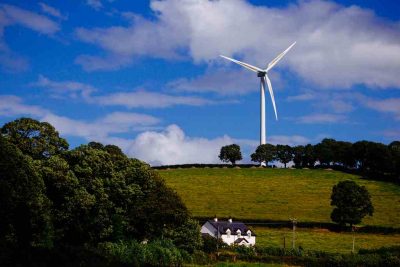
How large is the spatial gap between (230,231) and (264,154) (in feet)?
296

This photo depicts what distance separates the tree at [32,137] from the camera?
230 feet

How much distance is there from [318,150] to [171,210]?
125656 millimetres

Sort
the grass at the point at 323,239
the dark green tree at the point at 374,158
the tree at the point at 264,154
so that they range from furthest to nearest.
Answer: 1. the tree at the point at 264,154
2. the dark green tree at the point at 374,158
3. the grass at the point at 323,239

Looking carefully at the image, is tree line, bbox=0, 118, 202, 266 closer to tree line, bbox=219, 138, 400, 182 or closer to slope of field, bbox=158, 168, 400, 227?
slope of field, bbox=158, 168, 400, 227

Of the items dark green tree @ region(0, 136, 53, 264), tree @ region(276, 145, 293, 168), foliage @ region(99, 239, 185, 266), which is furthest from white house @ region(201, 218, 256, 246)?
tree @ region(276, 145, 293, 168)

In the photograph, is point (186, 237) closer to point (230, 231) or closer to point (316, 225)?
point (230, 231)

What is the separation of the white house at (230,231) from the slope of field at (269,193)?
11.9 metres

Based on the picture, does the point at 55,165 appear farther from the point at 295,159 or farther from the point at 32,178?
the point at 295,159

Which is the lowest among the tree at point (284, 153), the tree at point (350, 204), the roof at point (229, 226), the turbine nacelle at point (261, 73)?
the roof at point (229, 226)

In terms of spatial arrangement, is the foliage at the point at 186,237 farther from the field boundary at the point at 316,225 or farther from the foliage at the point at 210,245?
the field boundary at the point at 316,225

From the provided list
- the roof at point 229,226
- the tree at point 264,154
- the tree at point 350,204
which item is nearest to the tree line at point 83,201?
the roof at point 229,226

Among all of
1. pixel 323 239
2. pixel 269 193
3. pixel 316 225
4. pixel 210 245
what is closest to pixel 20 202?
pixel 210 245

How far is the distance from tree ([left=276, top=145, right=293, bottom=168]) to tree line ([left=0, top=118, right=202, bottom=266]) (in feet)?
394

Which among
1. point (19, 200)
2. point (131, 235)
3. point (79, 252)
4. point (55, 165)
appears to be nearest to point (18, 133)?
point (55, 165)
